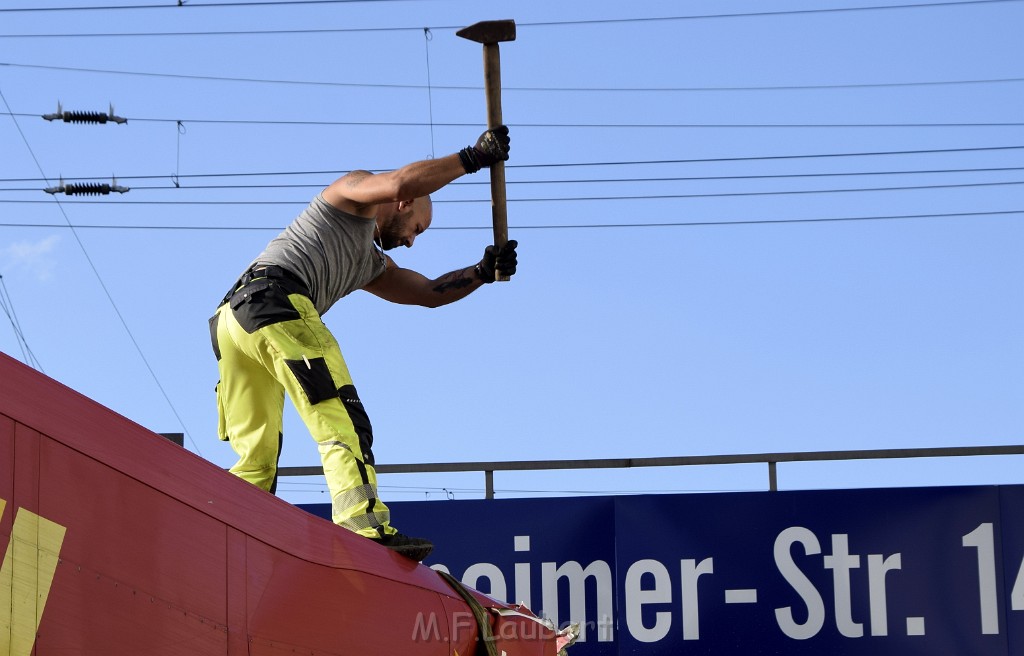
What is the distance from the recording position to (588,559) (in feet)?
25.8

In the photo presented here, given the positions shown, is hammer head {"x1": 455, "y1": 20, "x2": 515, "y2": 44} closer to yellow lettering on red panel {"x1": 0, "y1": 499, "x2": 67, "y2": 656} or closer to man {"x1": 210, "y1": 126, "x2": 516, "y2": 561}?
man {"x1": 210, "y1": 126, "x2": 516, "y2": 561}

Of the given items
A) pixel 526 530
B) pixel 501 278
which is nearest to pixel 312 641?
pixel 501 278

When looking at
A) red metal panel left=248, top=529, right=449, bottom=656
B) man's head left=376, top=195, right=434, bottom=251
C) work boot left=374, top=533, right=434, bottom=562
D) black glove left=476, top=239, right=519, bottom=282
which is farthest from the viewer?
black glove left=476, top=239, right=519, bottom=282

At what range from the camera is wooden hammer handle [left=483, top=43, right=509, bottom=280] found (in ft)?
16.9

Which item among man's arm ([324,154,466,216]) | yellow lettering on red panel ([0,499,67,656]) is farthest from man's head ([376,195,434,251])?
yellow lettering on red panel ([0,499,67,656])

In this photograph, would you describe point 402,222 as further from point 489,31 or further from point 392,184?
point 489,31

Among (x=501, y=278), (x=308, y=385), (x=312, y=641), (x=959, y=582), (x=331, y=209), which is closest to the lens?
(x=312, y=641)

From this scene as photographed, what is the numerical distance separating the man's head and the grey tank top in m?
0.13

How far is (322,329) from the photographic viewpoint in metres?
4.52

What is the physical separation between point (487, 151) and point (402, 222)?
0.51 metres

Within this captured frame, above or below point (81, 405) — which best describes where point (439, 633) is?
below

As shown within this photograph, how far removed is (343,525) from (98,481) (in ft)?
5.13

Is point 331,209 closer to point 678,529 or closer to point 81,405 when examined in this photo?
point 81,405

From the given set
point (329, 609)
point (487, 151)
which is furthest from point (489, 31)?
point (329, 609)
